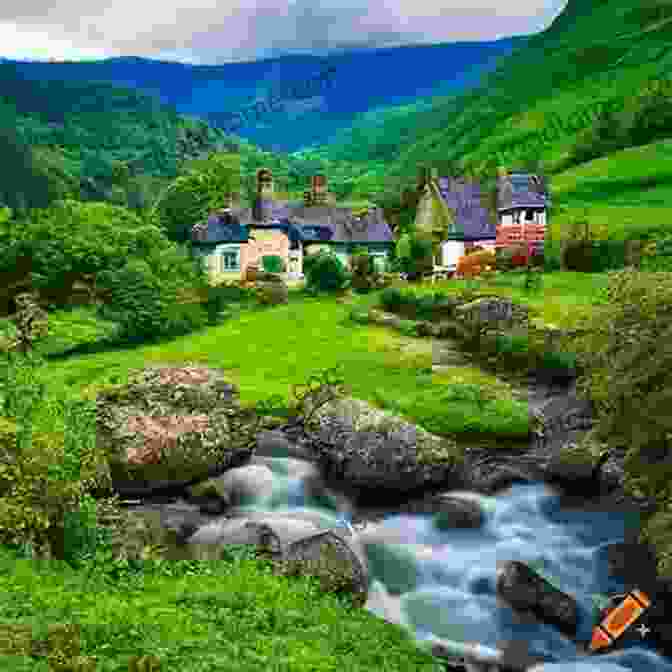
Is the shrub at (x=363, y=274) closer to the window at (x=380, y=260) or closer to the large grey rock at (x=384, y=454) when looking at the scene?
the window at (x=380, y=260)

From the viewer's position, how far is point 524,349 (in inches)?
2552

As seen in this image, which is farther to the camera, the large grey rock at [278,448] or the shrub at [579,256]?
the shrub at [579,256]

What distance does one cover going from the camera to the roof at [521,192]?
11062 cm

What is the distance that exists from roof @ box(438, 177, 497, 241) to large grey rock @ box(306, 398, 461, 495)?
6529cm

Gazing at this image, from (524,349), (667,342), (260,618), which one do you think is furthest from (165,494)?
(524,349)

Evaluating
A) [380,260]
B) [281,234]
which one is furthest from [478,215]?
[281,234]

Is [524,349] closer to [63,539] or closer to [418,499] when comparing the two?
[418,499]

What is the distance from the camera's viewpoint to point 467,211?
363ft

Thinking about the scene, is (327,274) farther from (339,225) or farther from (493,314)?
(493,314)

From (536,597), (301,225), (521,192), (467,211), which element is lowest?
(536,597)

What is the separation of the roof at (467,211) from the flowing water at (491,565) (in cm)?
6740

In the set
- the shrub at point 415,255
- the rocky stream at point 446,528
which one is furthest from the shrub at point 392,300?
the rocky stream at point 446,528

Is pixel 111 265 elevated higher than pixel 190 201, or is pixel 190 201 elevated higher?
pixel 190 201

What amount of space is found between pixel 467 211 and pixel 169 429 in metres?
73.6
